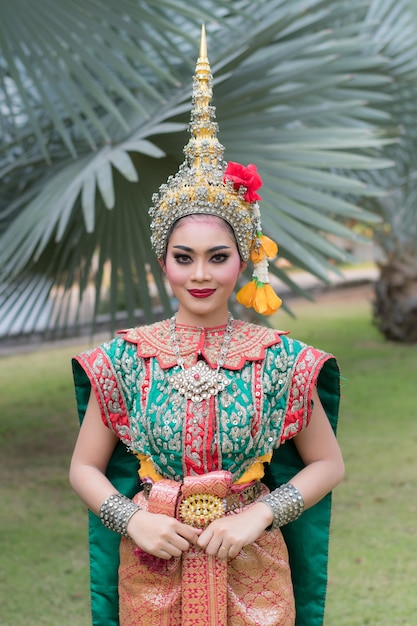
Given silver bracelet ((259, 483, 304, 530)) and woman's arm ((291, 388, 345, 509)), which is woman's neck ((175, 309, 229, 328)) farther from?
silver bracelet ((259, 483, 304, 530))

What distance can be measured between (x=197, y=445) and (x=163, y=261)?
0.42 metres

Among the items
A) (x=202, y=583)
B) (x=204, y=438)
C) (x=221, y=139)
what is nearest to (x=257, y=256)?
(x=204, y=438)

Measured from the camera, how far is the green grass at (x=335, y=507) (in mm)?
3510

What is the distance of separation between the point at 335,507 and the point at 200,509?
291cm

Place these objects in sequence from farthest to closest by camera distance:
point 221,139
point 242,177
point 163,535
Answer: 1. point 221,139
2. point 242,177
3. point 163,535

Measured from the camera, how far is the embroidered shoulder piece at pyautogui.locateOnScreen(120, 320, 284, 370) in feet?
6.19

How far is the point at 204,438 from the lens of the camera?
1826 millimetres

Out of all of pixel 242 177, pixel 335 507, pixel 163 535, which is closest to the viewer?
pixel 163 535

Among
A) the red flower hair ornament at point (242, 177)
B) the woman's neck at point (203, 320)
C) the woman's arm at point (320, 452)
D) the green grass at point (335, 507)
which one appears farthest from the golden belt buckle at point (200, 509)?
the red flower hair ornament at point (242, 177)

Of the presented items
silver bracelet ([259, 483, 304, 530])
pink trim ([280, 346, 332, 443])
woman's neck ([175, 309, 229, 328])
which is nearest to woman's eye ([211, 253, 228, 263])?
woman's neck ([175, 309, 229, 328])

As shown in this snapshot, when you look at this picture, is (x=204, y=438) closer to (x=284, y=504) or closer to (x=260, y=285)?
(x=284, y=504)

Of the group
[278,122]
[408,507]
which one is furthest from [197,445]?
[408,507]

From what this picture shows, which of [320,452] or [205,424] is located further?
[320,452]

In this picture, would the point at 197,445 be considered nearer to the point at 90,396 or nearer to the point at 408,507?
the point at 90,396
